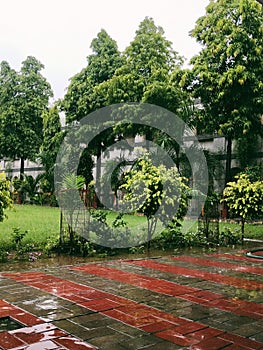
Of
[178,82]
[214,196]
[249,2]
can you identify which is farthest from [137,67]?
[214,196]

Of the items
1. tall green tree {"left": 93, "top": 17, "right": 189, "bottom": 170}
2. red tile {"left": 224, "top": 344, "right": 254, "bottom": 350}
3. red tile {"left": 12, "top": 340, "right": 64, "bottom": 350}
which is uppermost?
tall green tree {"left": 93, "top": 17, "right": 189, "bottom": 170}

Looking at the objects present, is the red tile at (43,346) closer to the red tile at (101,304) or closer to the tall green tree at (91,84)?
the red tile at (101,304)

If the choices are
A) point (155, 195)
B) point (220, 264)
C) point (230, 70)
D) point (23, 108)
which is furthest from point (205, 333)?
point (23, 108)

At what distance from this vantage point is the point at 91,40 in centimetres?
2130

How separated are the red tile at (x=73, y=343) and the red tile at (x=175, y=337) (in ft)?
1.90

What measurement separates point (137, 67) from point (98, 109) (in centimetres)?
307

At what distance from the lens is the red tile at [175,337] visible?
2.99 meters

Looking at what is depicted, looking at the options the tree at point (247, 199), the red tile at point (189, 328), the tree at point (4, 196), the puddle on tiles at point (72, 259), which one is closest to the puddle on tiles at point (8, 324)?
the red tile at point (189, 328)

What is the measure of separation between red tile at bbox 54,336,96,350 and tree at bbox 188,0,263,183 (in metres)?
12.8

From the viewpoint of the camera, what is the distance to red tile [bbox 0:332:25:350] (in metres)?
2.84

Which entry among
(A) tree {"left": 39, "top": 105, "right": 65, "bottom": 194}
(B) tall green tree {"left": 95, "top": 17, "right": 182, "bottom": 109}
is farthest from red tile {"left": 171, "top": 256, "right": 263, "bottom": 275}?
(A) tree {"left": 39, "top": 105, "right": 65, "bottom": 194}

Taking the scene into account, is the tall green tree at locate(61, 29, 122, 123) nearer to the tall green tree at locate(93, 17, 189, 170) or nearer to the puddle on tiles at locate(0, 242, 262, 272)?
the tall green tree at locate(93, 17, 189, 170)

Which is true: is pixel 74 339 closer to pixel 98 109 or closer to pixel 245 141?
pixel 245 141

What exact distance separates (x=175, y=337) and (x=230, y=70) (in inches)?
517
